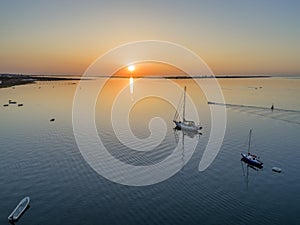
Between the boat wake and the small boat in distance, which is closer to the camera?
the small boat in distance

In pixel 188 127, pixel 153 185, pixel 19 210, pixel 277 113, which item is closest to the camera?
pixel 19 210

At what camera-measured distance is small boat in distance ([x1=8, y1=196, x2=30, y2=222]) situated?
23.6 m

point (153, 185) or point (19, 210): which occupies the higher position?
point (19, 210)

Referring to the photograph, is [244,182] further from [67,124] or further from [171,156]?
[67,124]

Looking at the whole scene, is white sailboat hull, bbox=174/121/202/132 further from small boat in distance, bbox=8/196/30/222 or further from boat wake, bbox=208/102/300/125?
small boat in distance, bbox=8/196/30/222

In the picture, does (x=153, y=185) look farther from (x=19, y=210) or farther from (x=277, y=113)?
(x=277, y=113)

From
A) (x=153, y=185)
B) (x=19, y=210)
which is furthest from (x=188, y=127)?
(x=19, y=210)

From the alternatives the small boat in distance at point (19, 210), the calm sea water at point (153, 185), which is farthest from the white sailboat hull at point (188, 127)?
the small boat in distance at point (19, 210)

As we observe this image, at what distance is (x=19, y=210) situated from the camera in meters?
24.7

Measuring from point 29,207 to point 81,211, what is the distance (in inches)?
206

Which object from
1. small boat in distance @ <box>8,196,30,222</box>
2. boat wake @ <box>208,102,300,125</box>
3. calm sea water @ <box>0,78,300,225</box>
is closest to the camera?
small boat in distance @ <box>8,196,30,222</box>

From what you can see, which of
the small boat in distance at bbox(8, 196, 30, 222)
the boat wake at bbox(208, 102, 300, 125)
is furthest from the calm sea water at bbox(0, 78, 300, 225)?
the boat wake at bbox(208, 102, 300, 125)

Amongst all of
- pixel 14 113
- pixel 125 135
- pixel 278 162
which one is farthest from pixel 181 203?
pixel 14 113

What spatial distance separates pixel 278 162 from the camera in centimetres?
3962
